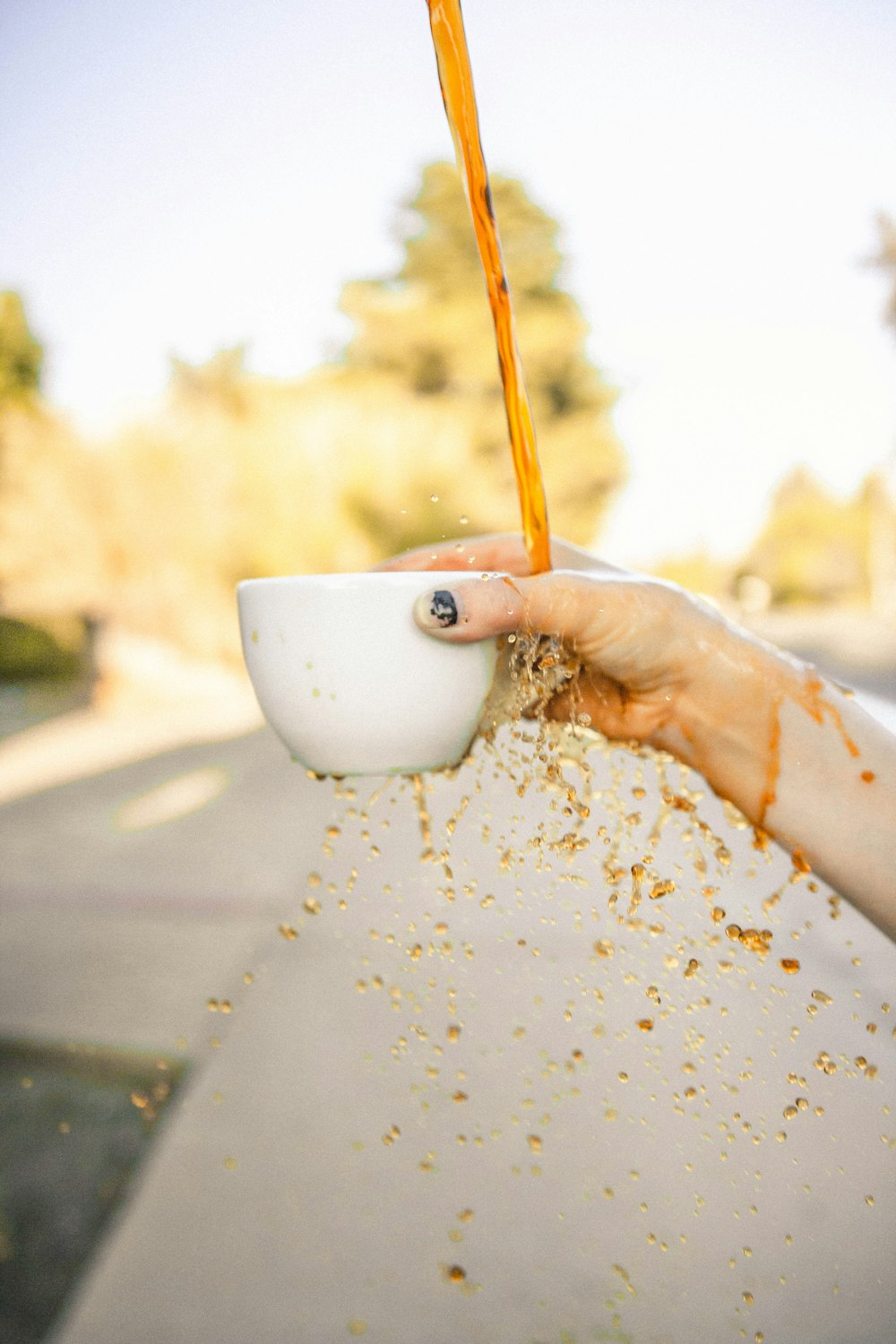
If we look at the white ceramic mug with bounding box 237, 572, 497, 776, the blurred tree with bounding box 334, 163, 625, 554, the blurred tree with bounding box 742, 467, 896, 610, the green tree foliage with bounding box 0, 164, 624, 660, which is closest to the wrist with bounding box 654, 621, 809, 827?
the white ceramic mug with bounding box 237, 572, 497, 776

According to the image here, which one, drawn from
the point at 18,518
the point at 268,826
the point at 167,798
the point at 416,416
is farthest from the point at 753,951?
the point at 416,416

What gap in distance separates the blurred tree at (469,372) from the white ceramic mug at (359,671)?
7.62 metres

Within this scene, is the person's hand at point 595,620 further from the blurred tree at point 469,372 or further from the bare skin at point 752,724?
the blurred tree at point 469,372

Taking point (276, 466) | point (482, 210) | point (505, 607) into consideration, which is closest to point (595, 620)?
point (505, 607)

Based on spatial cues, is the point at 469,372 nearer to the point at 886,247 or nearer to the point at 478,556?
the point at 886,247

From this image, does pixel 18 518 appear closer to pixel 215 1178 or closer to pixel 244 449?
pixel 244 449

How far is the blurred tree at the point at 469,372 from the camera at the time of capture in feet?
28.3

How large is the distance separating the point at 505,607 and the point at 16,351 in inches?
364

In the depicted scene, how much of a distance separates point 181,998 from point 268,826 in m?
1.33

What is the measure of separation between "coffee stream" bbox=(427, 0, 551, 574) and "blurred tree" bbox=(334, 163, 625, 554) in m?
7.52

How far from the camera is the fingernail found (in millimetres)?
656

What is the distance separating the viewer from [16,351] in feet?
27.6

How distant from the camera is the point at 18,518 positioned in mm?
7199

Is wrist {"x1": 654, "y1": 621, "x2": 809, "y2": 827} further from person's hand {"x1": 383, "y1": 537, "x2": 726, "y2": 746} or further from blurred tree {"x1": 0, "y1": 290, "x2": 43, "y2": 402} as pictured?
blurred tree {"x1": 0, "y1": 290, "x2": 43, "y2": 402}
